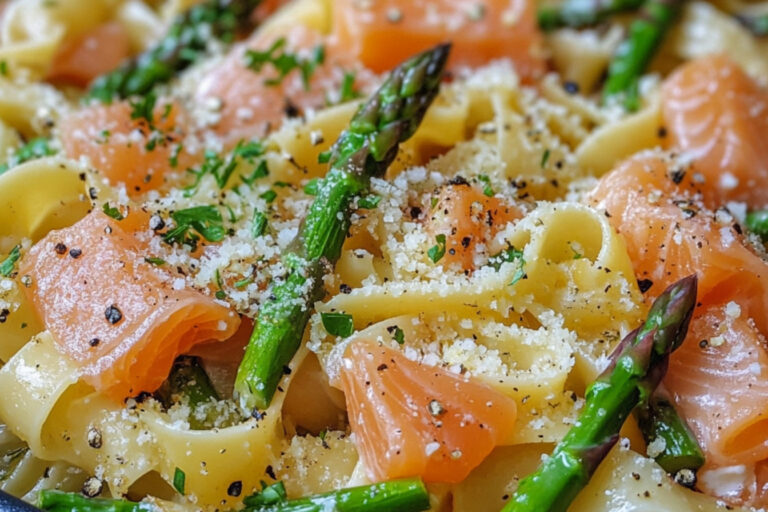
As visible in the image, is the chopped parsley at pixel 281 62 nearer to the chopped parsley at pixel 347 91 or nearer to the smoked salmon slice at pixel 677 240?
the chopped parsley at pixel 347 91

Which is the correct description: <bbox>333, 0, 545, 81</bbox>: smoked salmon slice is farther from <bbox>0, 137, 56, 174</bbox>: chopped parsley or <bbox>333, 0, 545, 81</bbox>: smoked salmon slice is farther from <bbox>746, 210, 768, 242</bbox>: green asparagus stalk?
<bbox>0, 137, 56, 174</bbox>: chopped parsley

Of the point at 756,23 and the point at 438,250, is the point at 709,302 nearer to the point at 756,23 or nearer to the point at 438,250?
the point at 438,250

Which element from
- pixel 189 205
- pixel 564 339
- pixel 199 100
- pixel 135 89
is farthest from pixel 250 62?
pixel 564 339

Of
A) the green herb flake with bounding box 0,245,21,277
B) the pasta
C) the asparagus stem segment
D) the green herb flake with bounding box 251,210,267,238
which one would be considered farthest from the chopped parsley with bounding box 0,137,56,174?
the asparagus stem segment

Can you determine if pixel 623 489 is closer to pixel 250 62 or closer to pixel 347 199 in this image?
pixel 347 199

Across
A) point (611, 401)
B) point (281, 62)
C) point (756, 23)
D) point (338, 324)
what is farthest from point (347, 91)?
point (756, 23)

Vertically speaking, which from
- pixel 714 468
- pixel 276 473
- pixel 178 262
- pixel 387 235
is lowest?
pixel 714 468
